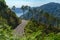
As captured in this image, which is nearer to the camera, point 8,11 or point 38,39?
point 38,39

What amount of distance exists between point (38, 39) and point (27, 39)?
3.0 inches

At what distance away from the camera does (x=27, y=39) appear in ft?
3.76

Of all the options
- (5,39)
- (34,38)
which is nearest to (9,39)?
(5,39)

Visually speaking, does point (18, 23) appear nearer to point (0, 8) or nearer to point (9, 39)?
point (0, 8)

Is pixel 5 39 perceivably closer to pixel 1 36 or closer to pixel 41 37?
pixel 1 36

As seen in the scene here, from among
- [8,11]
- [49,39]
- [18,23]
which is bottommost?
[18,23]

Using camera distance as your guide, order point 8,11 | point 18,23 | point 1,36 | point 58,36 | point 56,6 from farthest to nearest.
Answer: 1. point 18,23
2. point 8,11
3. point 56,6
4. point 58,36
5. point 1,36

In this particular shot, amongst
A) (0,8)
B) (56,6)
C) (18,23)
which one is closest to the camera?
(56,6)

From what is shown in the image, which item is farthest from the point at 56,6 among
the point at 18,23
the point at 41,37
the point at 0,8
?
the point at 41,37

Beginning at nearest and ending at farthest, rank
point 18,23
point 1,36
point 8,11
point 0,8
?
1. point 1,36
2. point 0,8
3. point 8,11
4. point 18,23

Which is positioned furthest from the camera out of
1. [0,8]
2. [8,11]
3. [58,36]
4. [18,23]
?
[18,23]

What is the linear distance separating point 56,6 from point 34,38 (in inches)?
196

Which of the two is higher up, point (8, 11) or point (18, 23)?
point (8, 11)

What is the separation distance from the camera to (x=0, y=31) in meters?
1.11
